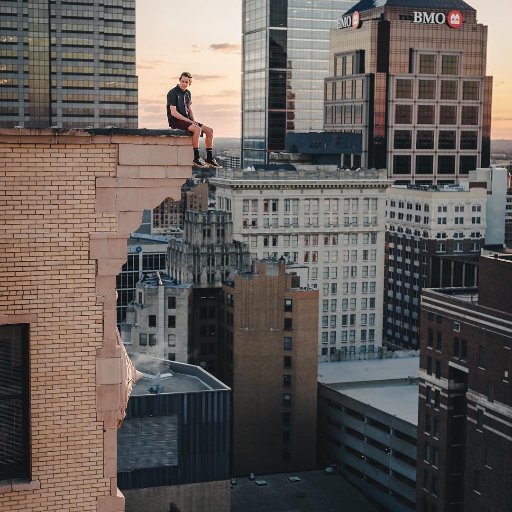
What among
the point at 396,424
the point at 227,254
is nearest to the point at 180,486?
the point at 396,424

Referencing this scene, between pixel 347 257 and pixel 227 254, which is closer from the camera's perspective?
pixel 227 254

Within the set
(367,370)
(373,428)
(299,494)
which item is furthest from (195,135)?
(367,370)

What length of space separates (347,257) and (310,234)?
24.2 feet

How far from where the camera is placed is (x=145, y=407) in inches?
3688

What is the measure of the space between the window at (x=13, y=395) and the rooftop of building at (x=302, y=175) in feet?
494

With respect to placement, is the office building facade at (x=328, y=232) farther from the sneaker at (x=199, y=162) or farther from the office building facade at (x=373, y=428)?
the sneaker at (x=199, y=162)

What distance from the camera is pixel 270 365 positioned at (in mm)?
121062

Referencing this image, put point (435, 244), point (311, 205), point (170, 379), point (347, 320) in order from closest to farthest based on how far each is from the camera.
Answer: point (170, 379), point (347, 320), point (311, 205), point (435, 244)

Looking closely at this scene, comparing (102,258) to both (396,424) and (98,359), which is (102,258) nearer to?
(98,359)

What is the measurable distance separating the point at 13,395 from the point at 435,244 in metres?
175

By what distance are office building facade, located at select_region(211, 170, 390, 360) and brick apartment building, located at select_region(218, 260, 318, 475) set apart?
4242 centimetres

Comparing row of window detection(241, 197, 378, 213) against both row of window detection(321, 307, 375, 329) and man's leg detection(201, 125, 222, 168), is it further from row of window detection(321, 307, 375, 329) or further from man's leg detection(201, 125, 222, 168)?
man's leg detection(201, 125, 222, 168)

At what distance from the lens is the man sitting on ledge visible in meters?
16.0

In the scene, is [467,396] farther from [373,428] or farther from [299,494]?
[373,428]
